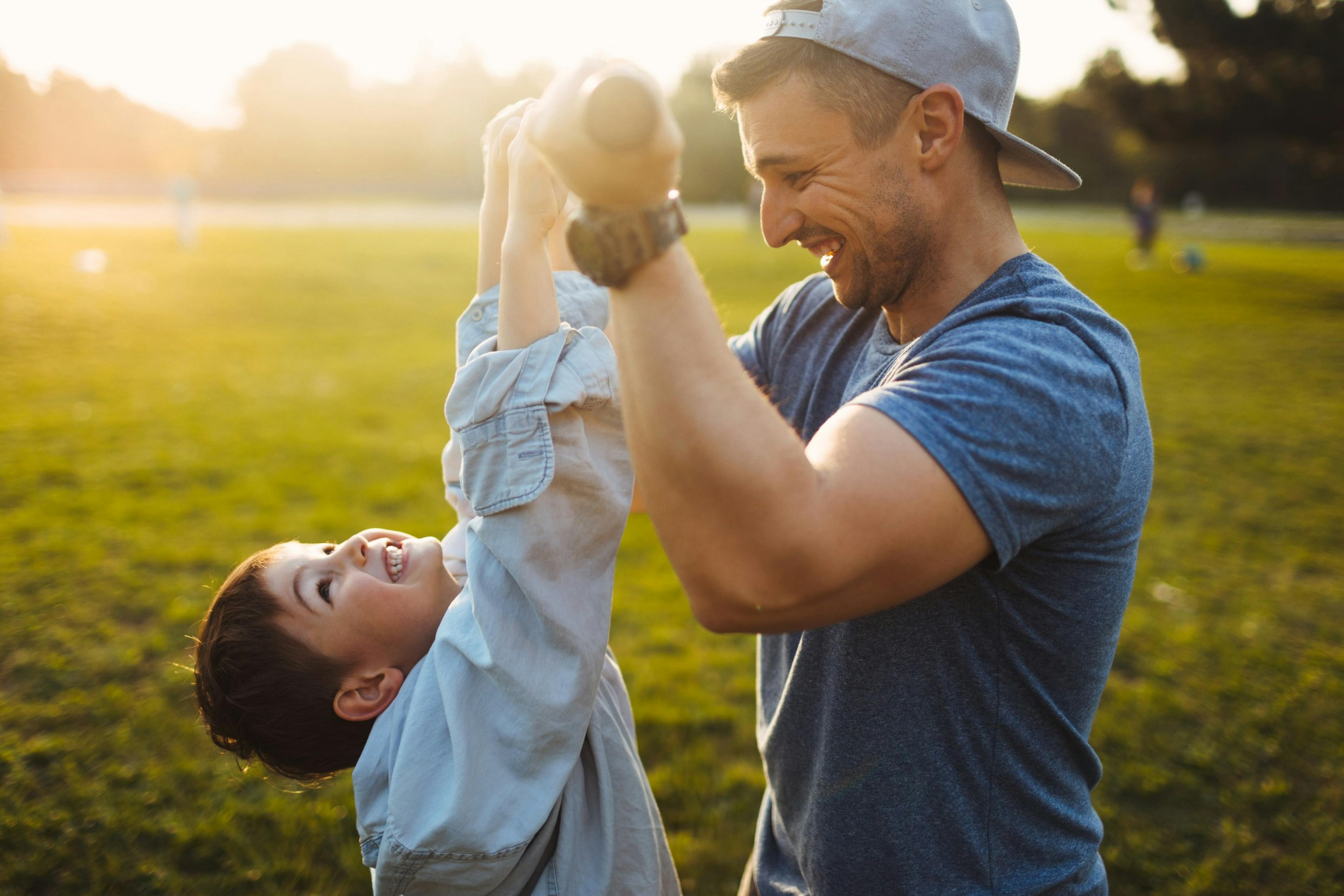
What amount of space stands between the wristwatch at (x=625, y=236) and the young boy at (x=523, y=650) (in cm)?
38

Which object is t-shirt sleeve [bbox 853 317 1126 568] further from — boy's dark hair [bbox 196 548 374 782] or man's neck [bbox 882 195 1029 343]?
boy's dark hair [bbox 196 548 374 782]

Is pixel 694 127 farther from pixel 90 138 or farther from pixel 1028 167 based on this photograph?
pixel 1028 167

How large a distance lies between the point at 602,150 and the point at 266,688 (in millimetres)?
1446

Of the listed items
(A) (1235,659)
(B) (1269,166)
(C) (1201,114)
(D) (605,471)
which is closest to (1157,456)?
(A) (1235,659)

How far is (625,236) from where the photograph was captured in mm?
1023

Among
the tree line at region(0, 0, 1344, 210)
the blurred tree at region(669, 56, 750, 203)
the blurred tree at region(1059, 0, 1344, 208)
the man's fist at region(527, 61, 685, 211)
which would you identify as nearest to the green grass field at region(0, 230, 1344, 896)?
the man's fist at region(527, 61, 685, 211)

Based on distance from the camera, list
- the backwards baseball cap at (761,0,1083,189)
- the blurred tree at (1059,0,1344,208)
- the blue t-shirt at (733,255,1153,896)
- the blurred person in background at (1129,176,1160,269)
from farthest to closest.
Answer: the blurred person in background at (1129,176,1160,269), the blurred tree at (1059,0,1344,208), the backwards baseball cap at (761,0,1083,189), the blue t-shirt at (733,255,1153,896)

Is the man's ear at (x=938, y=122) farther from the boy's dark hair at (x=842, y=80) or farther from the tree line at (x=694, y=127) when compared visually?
the tree line at (x=694, y=127)

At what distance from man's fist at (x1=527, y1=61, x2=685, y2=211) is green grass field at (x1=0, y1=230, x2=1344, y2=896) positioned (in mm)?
2824

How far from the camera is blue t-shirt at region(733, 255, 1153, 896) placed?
120 cm

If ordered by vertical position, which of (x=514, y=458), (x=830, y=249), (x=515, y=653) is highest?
(x=830, y=249)

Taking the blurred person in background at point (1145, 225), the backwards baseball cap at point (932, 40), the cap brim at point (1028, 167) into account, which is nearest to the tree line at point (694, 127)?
the blurred person in background at point (1145, 225)

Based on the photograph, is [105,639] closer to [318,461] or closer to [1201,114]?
[318,461]

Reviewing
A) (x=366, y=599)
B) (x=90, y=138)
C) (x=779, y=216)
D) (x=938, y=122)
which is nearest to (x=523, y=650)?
(x=366, y=599)
